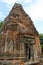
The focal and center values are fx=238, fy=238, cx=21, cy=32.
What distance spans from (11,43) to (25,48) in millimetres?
931

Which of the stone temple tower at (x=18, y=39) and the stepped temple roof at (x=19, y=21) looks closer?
the stone temple tower at (x=18, y=39)

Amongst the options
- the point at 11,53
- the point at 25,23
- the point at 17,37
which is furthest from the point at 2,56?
the point at 25,23

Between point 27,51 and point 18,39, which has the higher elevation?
point 18,39

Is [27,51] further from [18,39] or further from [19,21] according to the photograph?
[19,21]

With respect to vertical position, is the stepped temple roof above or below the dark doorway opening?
above

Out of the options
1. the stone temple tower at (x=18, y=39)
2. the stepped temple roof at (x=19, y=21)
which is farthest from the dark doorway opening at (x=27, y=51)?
the stepped temple roof at (x=19, y=21)

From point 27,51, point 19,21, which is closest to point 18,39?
point 27,51

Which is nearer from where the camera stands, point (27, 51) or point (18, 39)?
point (18, 39)

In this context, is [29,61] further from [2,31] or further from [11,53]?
[2,31]

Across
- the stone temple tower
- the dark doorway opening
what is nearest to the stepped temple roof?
the stone temple tower

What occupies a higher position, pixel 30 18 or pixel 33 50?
pixel 30 18

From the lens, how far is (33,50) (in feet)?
49.4

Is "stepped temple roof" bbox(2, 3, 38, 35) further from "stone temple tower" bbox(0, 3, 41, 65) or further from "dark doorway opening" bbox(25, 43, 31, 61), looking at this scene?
"dark doorway opening" bbox(25, 43, 31, 61)

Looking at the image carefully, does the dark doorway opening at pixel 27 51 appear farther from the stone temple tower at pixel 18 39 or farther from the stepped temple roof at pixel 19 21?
the stepped temple roof at pixel 19 21
